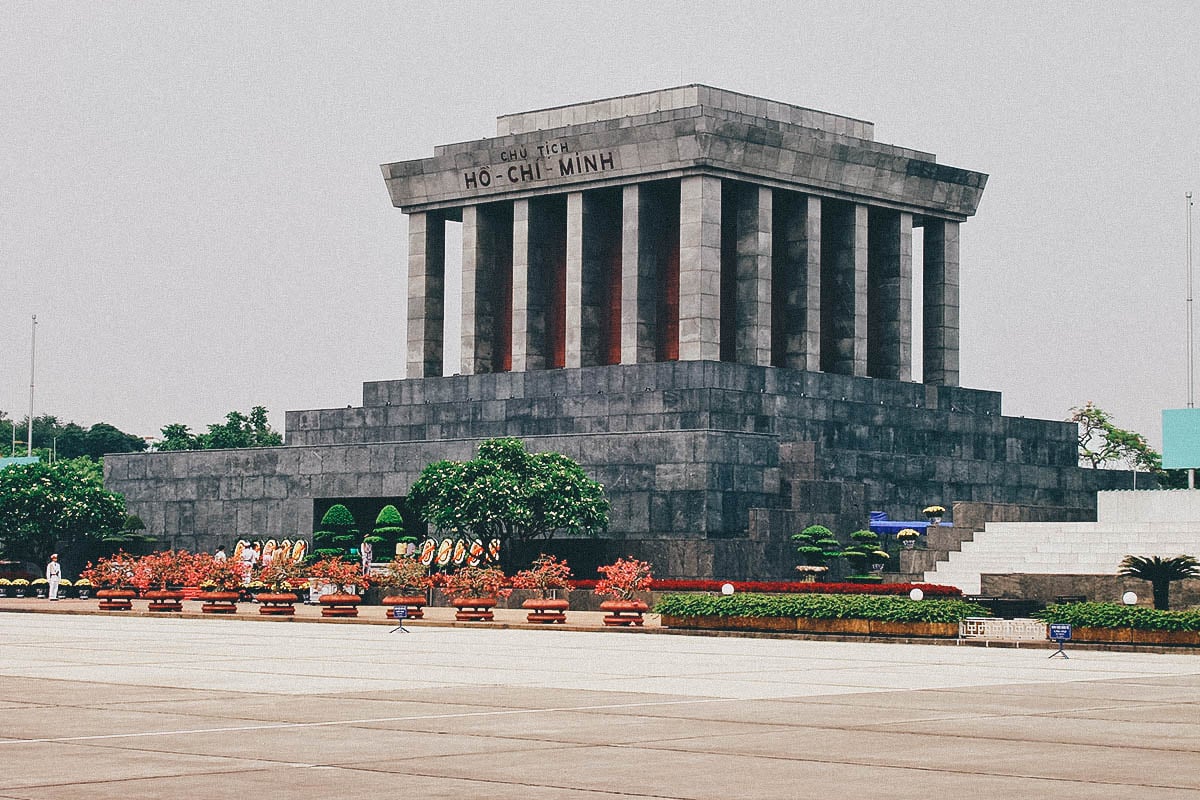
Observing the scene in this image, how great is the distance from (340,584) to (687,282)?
2170cm

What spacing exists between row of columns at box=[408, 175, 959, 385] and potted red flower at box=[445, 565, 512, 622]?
62.7 feet

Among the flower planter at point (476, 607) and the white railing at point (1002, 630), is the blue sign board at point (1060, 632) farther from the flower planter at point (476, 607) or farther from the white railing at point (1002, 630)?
the flower planter at point (476, 607)

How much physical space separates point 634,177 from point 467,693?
5068 centimetres

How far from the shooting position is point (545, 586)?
58.8 m

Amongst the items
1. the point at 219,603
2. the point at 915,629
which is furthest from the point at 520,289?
the point at 915,629

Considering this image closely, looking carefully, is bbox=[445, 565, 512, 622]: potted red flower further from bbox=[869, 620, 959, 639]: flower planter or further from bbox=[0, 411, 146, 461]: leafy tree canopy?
bbox=[0, 411, 146, 461]: leafy tree canopy

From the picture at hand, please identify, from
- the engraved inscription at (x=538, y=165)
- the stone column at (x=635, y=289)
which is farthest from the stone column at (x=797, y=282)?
the engraved inscription at (x=538, y=165)

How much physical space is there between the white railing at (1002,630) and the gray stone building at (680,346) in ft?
69.6

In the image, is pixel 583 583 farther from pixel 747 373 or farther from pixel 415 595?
pixel 747 373

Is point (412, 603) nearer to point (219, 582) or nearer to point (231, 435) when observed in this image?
point (219, 582)

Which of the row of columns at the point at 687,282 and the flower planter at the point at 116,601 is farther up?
the row of columns at the point at 687,282

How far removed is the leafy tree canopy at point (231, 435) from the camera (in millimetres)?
136375

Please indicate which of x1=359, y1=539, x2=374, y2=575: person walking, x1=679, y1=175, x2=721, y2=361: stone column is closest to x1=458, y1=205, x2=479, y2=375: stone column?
x1=679, y1=175, x2=721, y2=361: stone column

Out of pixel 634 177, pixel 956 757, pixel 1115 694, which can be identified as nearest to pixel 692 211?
pixel 634 177
